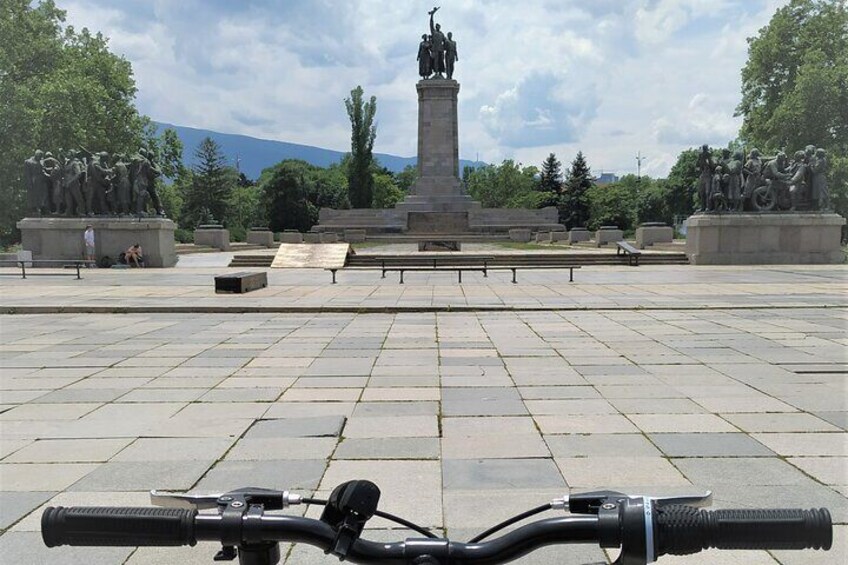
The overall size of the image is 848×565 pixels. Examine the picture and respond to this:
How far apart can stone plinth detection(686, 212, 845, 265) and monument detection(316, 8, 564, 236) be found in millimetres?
20207

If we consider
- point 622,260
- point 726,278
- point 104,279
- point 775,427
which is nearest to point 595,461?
point 775,427

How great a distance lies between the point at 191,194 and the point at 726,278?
7375 cm

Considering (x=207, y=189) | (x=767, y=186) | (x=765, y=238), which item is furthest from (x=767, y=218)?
(x=207, y=189)

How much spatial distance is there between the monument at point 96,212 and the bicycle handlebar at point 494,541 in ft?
80.9

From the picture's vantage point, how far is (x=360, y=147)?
72.2 m

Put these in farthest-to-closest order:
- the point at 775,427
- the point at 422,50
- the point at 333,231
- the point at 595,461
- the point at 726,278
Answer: the point at 422,50 → the point at 333,231 → the point at 726,278 → the point at 775,427 → the point at 595,461

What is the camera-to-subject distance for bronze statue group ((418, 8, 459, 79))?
150 feet

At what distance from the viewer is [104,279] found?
19078 mm

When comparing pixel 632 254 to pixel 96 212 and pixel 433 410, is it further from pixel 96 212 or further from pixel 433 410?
pixel 96 212

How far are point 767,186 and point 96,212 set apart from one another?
25038 mm

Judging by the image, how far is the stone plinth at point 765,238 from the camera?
23859 mm

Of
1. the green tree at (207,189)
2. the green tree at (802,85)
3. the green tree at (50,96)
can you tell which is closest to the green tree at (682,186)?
the green tree at (802,85)

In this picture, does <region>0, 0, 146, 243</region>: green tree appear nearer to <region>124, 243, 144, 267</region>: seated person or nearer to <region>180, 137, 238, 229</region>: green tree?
<region>124, 243, 144, 267</region>: seated person

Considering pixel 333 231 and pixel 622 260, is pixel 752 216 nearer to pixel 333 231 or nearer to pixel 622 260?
Answer: pixel 622 260
